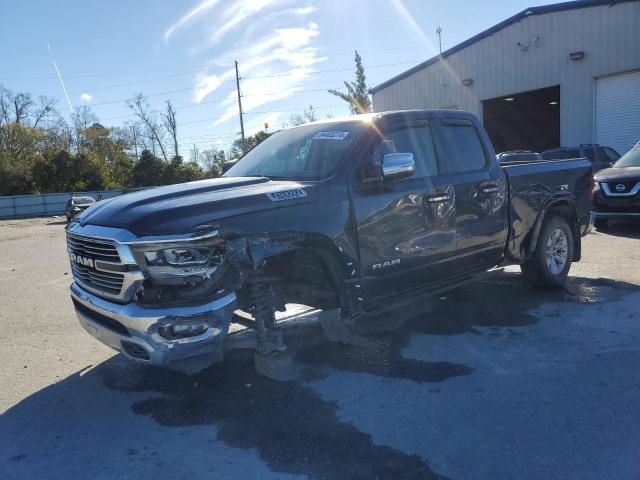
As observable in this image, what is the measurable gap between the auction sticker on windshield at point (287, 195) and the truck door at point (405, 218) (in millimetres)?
506

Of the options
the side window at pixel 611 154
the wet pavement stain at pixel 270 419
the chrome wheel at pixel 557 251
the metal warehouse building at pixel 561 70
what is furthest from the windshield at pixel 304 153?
the metal warehouse building at pixel 561 70

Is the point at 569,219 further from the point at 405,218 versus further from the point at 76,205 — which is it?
the point at 76,205

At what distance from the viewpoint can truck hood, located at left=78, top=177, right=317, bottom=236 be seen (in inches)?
141

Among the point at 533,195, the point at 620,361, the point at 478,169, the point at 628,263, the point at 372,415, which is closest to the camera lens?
the point at 372,415

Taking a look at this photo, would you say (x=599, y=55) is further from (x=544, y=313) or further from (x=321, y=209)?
(x=321, y=209)

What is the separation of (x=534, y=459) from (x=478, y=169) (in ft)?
10.8

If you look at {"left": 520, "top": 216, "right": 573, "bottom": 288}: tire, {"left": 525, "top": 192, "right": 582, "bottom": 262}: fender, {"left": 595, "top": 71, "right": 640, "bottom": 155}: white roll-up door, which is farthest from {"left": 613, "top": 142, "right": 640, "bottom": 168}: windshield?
{"left": 595, "top": 71, "right": 640, "bottom": 155}: white roll-up door

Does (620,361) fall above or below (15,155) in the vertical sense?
below

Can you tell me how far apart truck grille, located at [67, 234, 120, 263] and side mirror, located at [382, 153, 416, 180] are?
7.06ft

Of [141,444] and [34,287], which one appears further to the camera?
[34,287]

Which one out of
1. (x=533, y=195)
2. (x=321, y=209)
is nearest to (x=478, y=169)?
(x=533, y=195)

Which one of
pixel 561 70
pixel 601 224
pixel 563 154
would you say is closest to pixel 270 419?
pixel 601 224

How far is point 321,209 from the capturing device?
420cm

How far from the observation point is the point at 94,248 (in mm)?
3963
